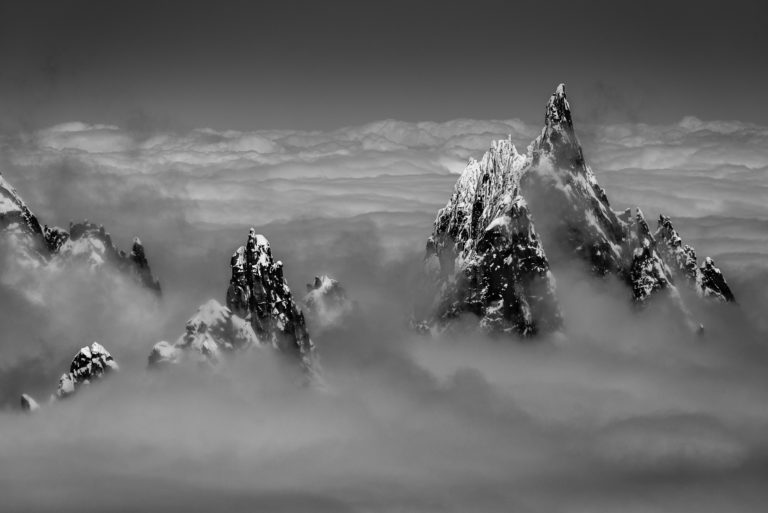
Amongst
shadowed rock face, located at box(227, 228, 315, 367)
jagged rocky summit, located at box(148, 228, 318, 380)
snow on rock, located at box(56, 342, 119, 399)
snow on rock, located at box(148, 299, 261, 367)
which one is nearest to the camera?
snow on rock, located at box(56, 342, 119, 399)

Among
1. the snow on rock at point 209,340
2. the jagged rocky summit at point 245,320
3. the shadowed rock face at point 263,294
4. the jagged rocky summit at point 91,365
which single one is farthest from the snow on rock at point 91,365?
the shadowed rock face at point 263,294

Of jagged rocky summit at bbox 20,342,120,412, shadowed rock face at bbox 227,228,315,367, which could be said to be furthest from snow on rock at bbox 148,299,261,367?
jagged rocky summit at bbox 20,342,120,412

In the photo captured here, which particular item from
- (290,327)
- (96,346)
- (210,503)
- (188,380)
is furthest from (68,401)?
(290,327)

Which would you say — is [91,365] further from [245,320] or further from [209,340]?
[245,320]

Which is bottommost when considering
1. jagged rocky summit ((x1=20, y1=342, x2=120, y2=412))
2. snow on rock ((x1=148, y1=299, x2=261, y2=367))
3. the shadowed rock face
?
jagged rocky summit ((x1=20, y1=342, x2=120, y2=412))

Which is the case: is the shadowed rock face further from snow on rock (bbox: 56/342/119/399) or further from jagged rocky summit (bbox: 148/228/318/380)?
snow on rock (bbox: 56/342/119/399)

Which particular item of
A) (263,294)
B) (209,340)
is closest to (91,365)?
(209,340)

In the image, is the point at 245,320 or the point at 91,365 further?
the point at 245,320

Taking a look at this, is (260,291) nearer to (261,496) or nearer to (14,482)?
(261,496)
